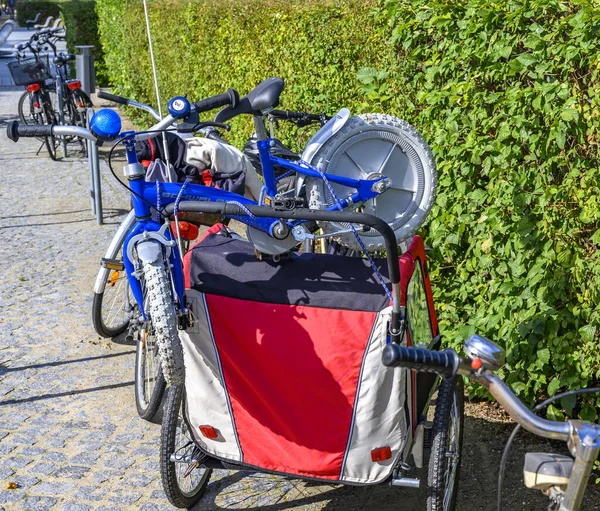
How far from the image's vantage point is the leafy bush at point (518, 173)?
3857 mm

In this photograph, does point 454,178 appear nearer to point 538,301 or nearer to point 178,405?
point 538,301

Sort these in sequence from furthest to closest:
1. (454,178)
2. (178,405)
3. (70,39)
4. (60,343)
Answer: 1. (70,39)
2. (60,343)
3. (454,178)
4. (178,405)

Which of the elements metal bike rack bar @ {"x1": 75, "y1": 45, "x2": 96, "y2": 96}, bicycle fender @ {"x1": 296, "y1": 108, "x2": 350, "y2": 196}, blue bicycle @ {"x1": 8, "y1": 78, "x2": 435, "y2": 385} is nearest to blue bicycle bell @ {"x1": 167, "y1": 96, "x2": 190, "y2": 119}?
blue bicycle @ {"x1": 8, "y1": 78, "x2": 435, "y2": 385}

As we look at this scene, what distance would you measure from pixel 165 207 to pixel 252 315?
528 mm

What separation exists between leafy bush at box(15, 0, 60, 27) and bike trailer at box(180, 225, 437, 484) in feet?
126

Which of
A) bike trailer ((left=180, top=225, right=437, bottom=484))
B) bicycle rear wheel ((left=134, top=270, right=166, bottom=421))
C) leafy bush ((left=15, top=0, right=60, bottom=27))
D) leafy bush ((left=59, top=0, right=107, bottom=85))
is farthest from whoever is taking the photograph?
leafy bush ((left=15, top=0, right=60, bottom=27))

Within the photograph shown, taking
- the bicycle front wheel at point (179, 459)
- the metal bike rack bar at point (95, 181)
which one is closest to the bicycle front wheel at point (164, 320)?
the bicycle front wheel at point (179, 459)

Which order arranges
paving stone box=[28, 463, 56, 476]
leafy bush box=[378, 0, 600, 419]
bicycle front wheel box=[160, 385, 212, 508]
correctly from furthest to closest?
1. paving stone box=[28, 463, 56, 476]
2. leafy bush box=[378, 0, 600, 419]
3. bicycle front wheel box=[160, 385, 212, 508]

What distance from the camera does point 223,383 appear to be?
11.1 feet

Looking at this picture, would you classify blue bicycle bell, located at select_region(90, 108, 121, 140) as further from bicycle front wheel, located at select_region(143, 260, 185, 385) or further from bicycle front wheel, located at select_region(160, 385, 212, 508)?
bicycle front wheel, located at select_region(160, 385, 212, 508)

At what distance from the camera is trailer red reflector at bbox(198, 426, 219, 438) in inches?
136

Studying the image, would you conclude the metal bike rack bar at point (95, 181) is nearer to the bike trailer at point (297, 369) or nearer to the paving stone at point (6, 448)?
the paving stone at point (6, 448)

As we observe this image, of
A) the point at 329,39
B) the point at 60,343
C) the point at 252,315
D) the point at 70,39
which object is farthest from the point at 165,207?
the point at 70,39

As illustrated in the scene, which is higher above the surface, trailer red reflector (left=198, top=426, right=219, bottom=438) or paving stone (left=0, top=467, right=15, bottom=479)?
trailer red reflector (left=198, top=426, right=219, bottom=438)
